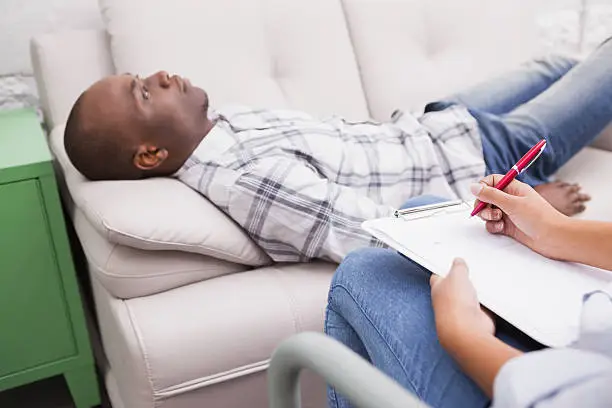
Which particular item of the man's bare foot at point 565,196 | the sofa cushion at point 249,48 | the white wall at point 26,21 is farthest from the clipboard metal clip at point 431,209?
the white wall at point 26,21

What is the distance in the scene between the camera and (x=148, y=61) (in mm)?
1460

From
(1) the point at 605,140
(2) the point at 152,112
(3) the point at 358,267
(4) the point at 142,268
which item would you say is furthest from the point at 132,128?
(1) the point at 605,140

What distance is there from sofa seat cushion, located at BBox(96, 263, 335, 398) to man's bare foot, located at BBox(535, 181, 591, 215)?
581 mm

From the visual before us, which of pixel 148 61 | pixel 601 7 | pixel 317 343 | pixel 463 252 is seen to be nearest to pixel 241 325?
pixel 463 252

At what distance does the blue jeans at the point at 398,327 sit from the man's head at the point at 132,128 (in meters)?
0.53

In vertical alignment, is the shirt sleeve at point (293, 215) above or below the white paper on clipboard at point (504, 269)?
below

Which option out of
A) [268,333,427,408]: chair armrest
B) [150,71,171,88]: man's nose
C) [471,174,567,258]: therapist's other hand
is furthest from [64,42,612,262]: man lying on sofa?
[268,333,427,408]: chair armrest

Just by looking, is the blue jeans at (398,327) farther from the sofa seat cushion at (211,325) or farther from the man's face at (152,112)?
the man's face at (152,112)

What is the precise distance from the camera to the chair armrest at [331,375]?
0.43 m

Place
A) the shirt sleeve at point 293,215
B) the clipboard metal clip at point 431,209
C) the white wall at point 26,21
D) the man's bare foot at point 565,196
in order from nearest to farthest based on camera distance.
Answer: the clipboard metal clip at point 431,209
the shirt sleeve at point 293,215
the man's bare foot at point 565,196
the white wall at point 26,21

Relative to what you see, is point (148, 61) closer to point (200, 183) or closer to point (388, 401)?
point (200, 183)

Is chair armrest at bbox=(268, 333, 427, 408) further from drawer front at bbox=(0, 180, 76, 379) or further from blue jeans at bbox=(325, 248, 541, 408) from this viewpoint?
drawer front at bbox=(0, 180, 76, 379)

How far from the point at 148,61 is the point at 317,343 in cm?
112

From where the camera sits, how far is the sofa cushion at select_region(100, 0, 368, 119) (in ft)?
4.84
